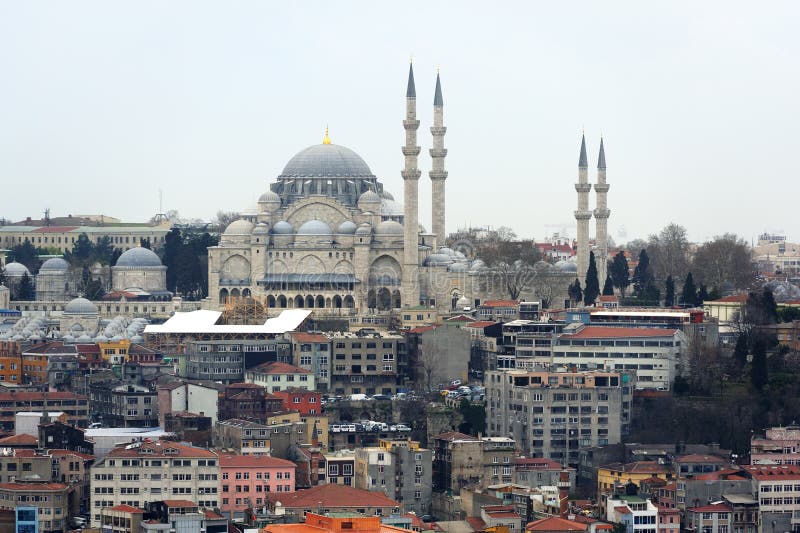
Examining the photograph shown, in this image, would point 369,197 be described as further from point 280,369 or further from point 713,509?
point 713,509

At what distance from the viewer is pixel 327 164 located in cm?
9069

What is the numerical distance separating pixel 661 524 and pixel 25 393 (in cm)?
2054

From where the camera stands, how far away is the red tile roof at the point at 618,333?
2613 inches

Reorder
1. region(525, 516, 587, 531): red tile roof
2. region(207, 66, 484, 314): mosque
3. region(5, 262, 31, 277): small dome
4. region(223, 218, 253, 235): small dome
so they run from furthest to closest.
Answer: region(5, 262, 31, 277): small dome, region(223, 218, 253, 235): small dome, region(207, 66, 484, 314): mosque, region(525, 516, 587, 531): red tile roof

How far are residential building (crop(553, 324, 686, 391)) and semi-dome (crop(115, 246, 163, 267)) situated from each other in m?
27.6

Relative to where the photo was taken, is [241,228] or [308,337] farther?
[241,228]

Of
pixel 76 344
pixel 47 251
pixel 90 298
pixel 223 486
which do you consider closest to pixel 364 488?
pixel 223 486

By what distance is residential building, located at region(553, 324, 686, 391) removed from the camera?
65500 mm

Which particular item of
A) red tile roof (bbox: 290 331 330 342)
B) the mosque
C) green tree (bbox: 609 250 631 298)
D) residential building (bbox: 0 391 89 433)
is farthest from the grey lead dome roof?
residential building (bbox: 0 391 89 433)

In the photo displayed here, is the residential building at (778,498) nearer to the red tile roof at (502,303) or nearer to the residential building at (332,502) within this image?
the residential building at (332,502)

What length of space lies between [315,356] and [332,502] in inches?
680

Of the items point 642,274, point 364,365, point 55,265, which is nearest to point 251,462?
point 364,365

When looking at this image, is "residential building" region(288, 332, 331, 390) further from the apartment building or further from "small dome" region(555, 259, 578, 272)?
"small dome" region(555, 259, 578, 272)

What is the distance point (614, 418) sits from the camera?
61719mm
